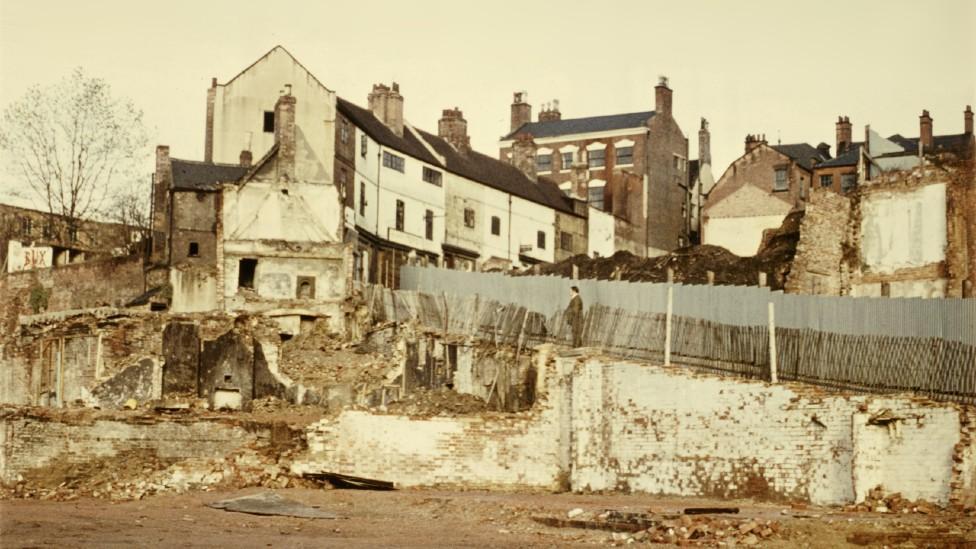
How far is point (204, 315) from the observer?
4062 centimetres

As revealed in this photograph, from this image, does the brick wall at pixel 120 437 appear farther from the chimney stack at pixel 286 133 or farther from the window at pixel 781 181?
the window at pixel 781 181

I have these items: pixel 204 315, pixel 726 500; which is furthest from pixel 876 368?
pixel 204 315

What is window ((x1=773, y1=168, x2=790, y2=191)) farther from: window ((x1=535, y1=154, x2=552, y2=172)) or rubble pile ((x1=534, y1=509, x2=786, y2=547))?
rubble pile ((x1=534, y1=509, x2=786, y2=547))

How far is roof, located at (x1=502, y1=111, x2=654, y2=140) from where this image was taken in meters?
70.4

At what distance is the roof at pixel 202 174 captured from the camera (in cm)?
4919

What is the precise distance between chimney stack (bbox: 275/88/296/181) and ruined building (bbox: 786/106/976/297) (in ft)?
57.6

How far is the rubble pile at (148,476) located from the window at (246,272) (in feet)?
46.9

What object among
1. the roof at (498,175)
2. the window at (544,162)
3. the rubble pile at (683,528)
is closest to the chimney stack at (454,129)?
the roof at (498,175)

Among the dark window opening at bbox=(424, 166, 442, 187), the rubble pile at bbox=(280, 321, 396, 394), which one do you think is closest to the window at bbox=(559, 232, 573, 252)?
the dark window opening at bbox=(424, 166, 442, 187)

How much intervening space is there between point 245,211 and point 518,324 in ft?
40.4

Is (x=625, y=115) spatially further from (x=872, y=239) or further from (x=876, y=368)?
(x=876, y=368)

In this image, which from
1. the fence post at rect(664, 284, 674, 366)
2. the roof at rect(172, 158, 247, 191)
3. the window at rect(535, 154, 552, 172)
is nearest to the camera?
the fence post at rect(664, 284, 674, 366)

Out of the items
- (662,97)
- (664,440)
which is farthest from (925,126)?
(664,440)

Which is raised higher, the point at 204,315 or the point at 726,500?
the point at 204,315
